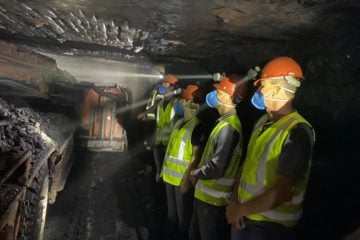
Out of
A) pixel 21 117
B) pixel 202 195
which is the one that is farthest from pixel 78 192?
pixel 202 195

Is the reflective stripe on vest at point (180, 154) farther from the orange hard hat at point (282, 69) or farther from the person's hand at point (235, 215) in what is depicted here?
the orange hard hat at point (282, 69)

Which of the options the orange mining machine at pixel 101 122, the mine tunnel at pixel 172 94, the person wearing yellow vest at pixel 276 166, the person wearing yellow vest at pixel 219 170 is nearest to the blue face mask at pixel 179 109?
the mine tunnel at pixel 172 94

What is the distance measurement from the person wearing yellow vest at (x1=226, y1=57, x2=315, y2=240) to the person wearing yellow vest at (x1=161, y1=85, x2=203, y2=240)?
1.37m

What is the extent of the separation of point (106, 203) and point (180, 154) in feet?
6.82

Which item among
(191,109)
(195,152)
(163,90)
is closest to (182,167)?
(195,152)

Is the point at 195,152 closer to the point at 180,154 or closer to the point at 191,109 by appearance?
the point at 180,154

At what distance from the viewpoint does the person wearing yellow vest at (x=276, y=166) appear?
6.67 ft

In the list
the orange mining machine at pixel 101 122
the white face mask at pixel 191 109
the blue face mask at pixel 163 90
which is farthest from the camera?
the orange mining machine at pixel 101 122

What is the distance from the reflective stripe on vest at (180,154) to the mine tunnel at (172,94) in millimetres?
168

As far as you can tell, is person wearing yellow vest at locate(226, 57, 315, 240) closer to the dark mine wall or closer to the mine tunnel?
the mine tunnel

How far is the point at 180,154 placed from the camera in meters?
3.86

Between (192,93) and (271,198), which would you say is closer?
(271,198)

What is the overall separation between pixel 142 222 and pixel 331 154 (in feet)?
9.22

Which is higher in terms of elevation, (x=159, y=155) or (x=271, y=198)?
(x=271, y=198)
